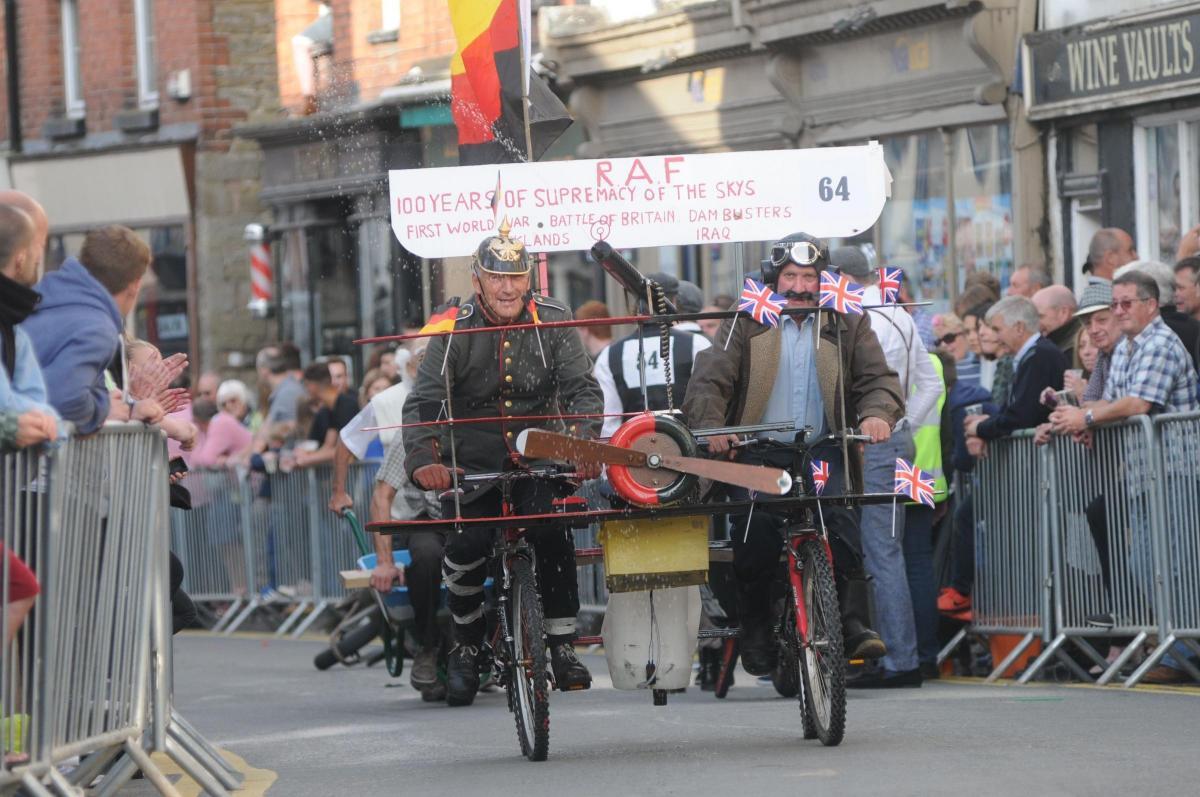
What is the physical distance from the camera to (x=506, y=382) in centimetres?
1105

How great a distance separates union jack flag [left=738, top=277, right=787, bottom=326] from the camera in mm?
10305

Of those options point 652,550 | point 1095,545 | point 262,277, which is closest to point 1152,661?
point 1095,545

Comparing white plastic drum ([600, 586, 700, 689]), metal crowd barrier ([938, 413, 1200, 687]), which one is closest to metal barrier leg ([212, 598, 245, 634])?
metal crowd barrier ([938, 413, 1200, 687])

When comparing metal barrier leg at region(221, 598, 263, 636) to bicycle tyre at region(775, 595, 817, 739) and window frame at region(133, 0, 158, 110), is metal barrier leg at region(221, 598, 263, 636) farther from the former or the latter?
window frame at region(133, 0, 158, 110)

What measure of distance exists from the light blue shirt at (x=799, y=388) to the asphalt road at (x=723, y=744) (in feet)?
4.37

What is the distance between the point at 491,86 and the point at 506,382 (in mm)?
3976

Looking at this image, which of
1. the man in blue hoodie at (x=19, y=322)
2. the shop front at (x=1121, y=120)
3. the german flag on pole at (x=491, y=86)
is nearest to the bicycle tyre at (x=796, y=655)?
the man in blue hoodie at (x=19, y=322)

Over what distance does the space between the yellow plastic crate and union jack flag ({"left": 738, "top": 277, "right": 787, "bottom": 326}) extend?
2.83 ft

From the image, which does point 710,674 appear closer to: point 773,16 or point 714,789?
point 714,789

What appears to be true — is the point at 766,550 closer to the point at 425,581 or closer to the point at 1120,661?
the point at 1120,661

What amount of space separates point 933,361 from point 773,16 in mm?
10867

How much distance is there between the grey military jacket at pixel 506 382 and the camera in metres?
11.0

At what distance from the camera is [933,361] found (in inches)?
543

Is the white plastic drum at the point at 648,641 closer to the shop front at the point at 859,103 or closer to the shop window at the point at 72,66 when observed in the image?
the shop front at the point at 859,103
